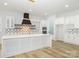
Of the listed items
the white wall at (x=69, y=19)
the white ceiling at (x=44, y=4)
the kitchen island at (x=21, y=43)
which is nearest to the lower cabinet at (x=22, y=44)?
the kitchen island at (x=21, y=43)

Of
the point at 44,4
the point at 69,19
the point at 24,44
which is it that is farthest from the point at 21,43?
the point at 69,19

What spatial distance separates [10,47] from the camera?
4734mm

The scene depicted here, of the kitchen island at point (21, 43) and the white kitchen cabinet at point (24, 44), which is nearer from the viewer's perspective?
the kitchen island at point (21, 43)

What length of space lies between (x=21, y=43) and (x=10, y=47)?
2.23ft

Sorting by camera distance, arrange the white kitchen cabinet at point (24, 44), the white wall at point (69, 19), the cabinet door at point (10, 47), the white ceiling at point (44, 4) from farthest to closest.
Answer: the white wall at point (69, 19)
the white ceiling at point (44, 4)
the white kitchen cabinet at point (24, 44)
the cabinet door at point (10, 47)

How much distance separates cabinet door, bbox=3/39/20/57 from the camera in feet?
14.9

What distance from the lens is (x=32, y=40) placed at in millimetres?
5785

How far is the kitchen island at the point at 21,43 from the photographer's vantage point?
4554 mm

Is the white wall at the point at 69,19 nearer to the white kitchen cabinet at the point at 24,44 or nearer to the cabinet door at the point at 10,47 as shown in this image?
the white kitchen cabinet at the point at 24,44

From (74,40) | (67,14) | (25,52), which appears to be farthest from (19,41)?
(67,14)

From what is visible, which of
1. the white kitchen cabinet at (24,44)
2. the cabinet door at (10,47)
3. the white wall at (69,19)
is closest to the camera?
the cabinet door at (10,47)

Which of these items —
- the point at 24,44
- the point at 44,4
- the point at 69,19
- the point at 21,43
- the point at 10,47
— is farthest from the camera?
the point at 69,19

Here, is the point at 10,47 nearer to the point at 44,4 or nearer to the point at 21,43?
the point at 21,43

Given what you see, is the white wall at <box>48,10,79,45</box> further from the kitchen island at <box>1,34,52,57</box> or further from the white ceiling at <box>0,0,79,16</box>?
the kitchen island at <box>1,34,52,57</box>
